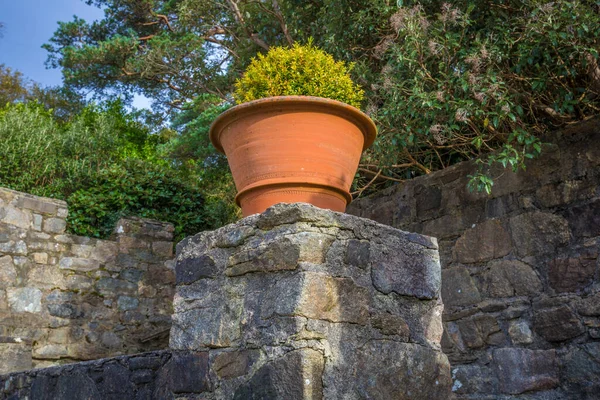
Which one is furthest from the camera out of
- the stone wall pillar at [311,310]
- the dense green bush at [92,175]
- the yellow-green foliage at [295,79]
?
the dense green bush at [92,175]

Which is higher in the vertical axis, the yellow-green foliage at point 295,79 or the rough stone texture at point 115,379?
the yellow-green foliage at point 295,79

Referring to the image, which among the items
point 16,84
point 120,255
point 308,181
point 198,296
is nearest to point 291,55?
point 308,181

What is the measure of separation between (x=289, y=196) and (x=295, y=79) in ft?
1.89

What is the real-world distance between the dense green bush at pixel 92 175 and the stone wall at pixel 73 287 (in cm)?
57

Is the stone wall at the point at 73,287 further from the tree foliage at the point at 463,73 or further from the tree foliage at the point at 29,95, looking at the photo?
the tree foliage at the point at 29,95

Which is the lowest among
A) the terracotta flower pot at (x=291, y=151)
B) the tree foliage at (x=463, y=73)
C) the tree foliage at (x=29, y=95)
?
the terracotta flower pot at (x=291, y=151)

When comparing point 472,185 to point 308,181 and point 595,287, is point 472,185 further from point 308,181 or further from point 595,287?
point 308,181

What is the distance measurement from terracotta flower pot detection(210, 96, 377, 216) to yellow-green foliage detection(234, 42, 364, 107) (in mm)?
170

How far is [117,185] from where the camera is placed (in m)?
6.66

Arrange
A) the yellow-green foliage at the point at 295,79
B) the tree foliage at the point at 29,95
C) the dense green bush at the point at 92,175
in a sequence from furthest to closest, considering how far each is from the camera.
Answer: the tree foliage at the point at 29,95 < the dense green bush at the point at 92,175 < the yellow-green foliage at the point at 295,79

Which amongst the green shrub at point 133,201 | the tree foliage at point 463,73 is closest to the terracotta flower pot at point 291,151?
→ the tree foliage at point 463,73

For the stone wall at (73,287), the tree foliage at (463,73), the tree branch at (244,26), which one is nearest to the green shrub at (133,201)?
the stone wall at (73,287)

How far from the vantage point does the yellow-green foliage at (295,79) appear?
8.14 ft

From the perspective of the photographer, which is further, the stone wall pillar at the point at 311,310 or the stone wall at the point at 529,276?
the stone wall at the point at 529,276
